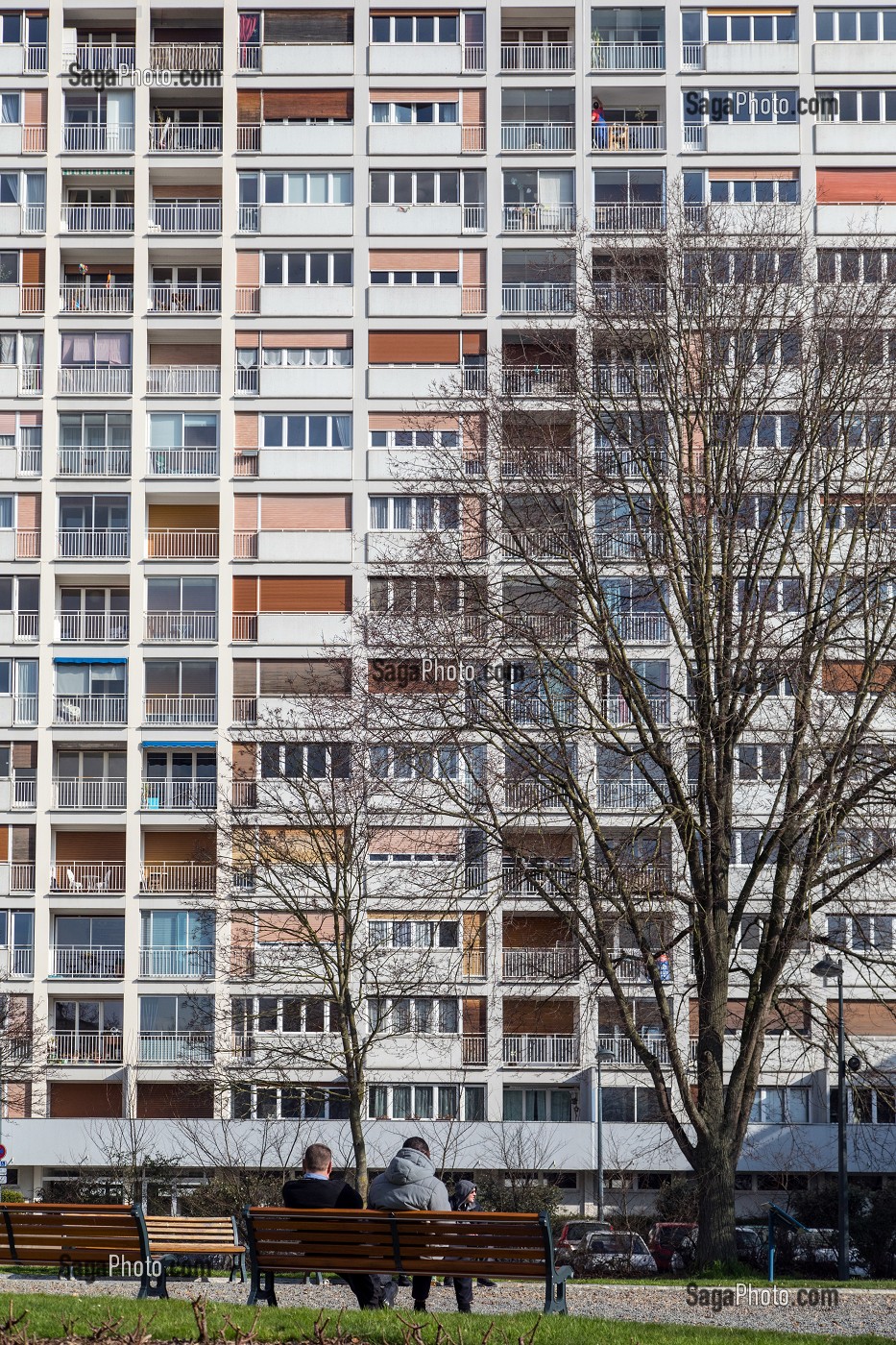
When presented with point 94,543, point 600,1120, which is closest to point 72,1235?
point 600,1120

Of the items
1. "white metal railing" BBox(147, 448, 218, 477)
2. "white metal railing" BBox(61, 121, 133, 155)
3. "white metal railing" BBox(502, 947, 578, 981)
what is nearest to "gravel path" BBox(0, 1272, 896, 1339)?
"white metal railing" BBox(502, 947, 578, 981)

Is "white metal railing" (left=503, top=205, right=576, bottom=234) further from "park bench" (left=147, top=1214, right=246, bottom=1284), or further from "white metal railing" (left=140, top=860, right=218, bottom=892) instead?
"park bench" (left=147, top=1214, right=246, bottom=1284)

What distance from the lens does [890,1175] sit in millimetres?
47031

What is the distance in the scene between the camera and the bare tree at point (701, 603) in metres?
19.7

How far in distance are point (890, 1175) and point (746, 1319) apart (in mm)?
34329

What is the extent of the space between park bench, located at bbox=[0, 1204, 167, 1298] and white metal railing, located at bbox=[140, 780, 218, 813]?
36.6 meters

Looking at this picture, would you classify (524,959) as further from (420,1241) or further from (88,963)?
(420,1241)

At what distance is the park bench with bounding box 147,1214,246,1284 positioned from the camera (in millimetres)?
16797

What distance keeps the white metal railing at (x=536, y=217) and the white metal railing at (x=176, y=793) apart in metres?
18.7

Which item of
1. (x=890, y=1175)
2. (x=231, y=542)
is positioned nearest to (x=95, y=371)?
(x=231, y=542)

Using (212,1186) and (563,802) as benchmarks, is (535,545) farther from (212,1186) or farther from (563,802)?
A: (212,1186)

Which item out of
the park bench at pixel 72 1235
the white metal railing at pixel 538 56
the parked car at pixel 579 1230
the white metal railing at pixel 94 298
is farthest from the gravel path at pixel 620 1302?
the white metal railing at pixel 538 56

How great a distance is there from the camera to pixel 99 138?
5475 cm

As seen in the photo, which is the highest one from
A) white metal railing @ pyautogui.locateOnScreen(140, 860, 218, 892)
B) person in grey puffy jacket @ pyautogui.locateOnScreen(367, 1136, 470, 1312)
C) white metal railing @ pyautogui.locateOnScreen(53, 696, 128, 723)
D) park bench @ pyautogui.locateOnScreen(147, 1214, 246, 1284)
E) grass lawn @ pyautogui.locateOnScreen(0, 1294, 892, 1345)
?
white metal railing @ pyautogui.locateOnScreen(53, 696, 128, 723)
